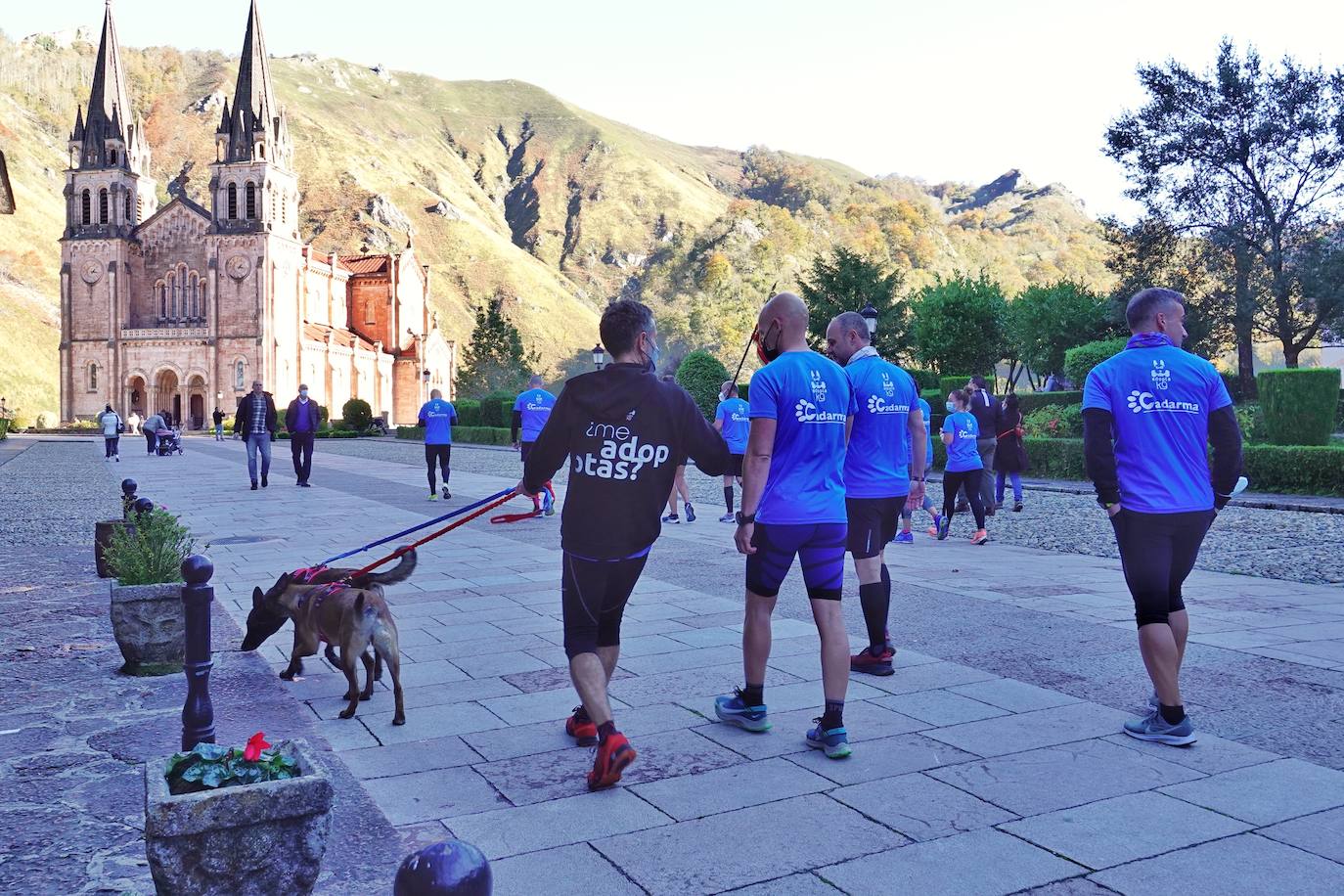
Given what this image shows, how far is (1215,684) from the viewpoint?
5324mm

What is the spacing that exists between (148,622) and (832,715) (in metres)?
3.70

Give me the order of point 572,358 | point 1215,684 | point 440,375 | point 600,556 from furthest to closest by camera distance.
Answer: point 572,358, point 440,375, point 1215,684, point 600,556

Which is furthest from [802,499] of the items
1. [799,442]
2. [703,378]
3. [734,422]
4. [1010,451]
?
[703,378]

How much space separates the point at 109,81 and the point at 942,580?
74.9 meters

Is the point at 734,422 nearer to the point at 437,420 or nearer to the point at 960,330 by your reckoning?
the point at 437,420

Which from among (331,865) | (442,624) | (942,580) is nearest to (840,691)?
(331,865)

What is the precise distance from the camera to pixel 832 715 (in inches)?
167

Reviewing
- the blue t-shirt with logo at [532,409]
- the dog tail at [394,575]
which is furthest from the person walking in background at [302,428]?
the dog tail at [394,575]

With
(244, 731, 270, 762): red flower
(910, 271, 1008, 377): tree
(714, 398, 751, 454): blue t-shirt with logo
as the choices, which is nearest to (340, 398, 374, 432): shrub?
(910, 271, 1008, 377): tree

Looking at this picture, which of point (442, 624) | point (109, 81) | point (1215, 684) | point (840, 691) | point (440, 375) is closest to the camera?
point (840, 691)

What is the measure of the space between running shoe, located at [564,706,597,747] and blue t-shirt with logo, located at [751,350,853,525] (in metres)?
1.13

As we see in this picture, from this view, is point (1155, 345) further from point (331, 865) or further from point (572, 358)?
point (572, 358)

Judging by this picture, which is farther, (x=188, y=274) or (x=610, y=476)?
(x=188, y=274)

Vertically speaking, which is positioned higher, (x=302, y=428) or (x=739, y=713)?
(x=302, y=428)
